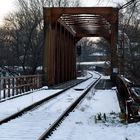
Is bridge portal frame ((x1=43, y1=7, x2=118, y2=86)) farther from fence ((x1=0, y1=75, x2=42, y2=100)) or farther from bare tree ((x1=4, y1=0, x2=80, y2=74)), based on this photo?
bare tree ((x1=4, y1=0, x2=80, y2=74))

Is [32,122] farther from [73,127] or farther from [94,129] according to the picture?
[94,129]

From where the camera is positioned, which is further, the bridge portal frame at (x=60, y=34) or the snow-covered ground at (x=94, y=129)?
the bridge portal frame at (x=60, y=34)

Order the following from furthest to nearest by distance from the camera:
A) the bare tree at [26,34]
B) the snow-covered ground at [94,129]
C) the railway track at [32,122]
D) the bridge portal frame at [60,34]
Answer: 1. the bare tree at [26,34]
2. the bridge portal frame at [60,34]
3. the railway track at [32,122]
4. the snow-covered ground at [94,129]

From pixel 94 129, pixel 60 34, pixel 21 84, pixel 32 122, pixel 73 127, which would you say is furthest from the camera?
pixel 60 34

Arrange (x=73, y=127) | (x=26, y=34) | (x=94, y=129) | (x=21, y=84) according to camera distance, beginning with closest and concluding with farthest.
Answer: (x=94, y=129) → (x=73, y=127) → (x=21, y=84) → (x=26, y=34)

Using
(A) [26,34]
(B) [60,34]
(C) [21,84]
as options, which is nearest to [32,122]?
(C) [21,84]

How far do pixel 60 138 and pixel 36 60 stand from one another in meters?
46.9

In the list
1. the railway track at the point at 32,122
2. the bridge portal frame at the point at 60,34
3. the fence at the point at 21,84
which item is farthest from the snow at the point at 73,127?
the bridge portal frame at the point at 60,34

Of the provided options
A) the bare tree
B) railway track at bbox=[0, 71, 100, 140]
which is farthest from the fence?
the bare tree

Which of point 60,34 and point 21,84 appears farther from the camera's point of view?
point 60,34

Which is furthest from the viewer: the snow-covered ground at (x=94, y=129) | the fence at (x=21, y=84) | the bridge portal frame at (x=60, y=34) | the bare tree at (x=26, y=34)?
the bare tree at (x=26, y=34)

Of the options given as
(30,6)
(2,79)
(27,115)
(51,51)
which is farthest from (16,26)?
(27,115)

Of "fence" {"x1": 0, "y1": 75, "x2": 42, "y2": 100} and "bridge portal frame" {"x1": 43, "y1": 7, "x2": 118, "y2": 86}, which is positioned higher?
"bridge portal frame" {"x1": 43, "y1": 7, "x2": 118, "y2": 86}

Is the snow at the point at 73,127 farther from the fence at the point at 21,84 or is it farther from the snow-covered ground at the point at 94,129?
the fence at the point at 21,84
